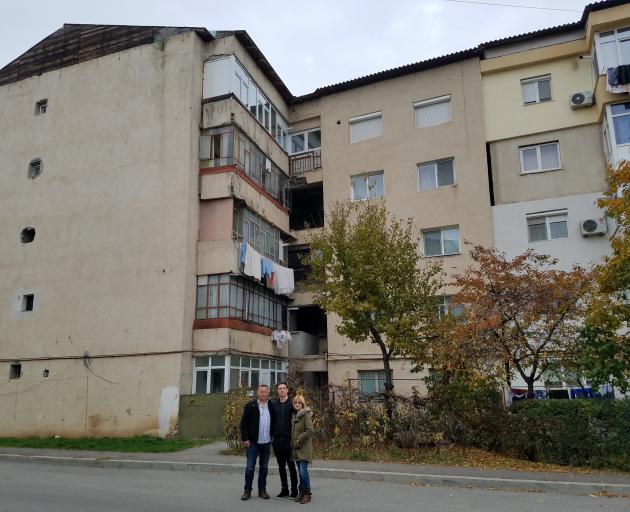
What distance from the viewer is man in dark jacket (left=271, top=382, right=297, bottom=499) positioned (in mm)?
8938

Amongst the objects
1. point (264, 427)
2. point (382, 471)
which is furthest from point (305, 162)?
point (264, 427)

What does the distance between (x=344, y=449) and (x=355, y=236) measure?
560 cm

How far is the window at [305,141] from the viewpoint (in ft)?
90.6

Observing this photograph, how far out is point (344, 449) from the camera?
13.4 m

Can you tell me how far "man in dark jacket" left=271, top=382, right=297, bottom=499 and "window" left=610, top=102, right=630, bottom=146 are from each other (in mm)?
16718

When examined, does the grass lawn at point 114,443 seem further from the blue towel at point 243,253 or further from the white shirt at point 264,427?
the white shirt at point 264,427

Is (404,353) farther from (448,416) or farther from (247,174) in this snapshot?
(247,174)

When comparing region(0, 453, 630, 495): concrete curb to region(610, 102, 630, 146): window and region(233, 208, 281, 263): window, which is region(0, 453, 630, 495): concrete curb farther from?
region(610, 102, 630, 146): window

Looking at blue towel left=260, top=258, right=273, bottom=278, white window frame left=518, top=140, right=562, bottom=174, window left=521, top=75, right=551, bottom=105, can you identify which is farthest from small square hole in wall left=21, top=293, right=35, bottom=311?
window left=521, top=75, right=551, bottom=105

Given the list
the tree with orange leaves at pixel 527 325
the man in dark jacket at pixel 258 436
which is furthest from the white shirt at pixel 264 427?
the tree with orange leaves at pixel 527 325

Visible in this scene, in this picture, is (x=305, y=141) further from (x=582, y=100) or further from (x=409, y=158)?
(x=582, y=100)

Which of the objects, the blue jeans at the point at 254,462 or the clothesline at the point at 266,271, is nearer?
the blue jeans at the point at 254,462

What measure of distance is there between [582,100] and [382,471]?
1762cm

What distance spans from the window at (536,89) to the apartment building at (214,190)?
0.20 ft
